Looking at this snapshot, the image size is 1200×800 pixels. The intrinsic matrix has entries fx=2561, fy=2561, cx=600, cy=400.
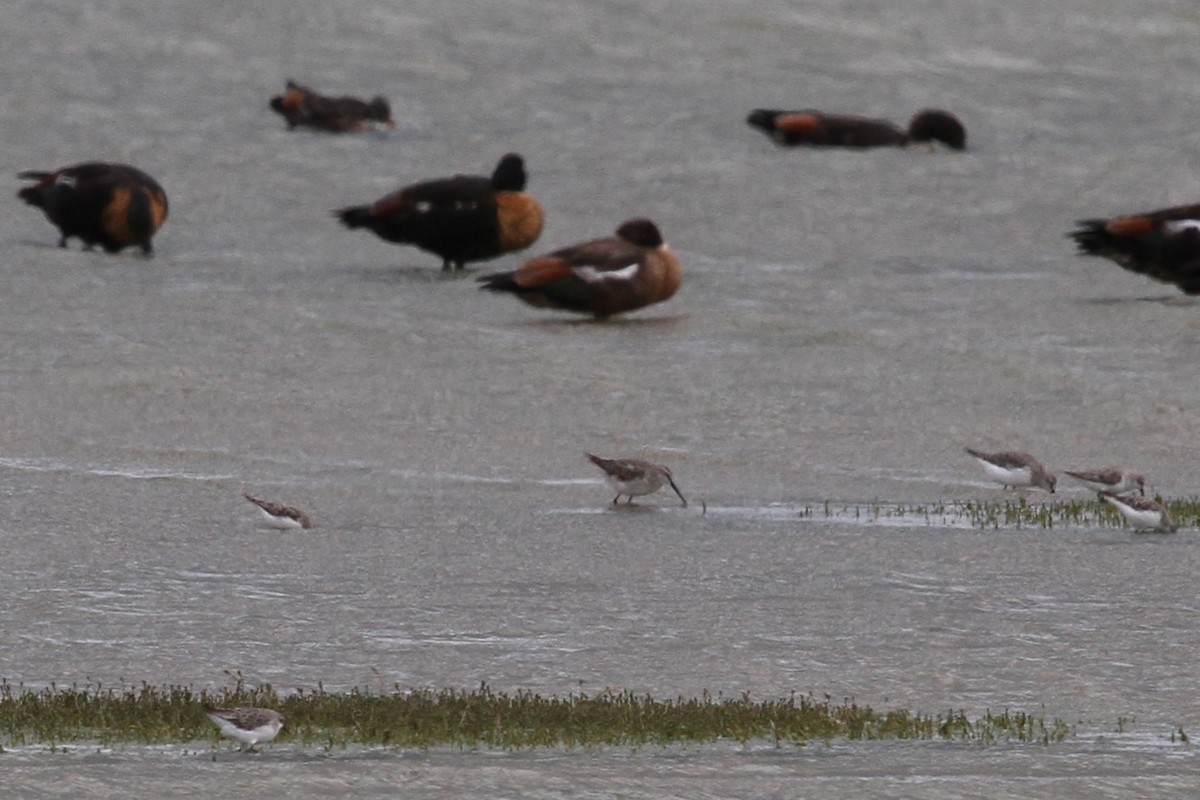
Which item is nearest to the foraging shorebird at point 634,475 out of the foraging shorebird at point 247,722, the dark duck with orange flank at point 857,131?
the foraging shorebird at point 247,722

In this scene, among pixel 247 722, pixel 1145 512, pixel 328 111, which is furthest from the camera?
pixel 328 111

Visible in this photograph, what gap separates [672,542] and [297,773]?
6132mm

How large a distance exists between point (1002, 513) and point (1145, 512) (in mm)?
1317

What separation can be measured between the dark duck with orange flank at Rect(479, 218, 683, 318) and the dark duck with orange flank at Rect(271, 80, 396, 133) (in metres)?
14.5

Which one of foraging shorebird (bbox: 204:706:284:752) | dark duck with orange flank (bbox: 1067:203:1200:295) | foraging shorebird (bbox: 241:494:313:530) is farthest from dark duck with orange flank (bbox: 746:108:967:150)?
foraging shorebird (bbox: 204:706:284:752)

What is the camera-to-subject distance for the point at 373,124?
40.2 m

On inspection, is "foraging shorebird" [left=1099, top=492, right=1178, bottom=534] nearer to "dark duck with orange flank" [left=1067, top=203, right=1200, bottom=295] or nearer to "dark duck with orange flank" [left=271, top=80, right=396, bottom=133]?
"dark duck with orange flank" [left=1067, top=203, right=1200, bottom=295]

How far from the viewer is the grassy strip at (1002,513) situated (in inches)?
653

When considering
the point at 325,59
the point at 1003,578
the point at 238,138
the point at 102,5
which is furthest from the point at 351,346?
the point at 102,5

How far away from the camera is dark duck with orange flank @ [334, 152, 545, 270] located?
28469mm

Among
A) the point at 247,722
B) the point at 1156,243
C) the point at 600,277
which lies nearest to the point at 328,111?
the point at 600,277

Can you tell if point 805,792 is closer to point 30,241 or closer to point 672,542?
point 672,542

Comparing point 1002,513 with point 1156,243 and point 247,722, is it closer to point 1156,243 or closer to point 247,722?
point 247,722

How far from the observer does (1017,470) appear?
57.7ft
